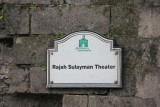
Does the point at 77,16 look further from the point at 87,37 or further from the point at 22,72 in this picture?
the point at 22,72

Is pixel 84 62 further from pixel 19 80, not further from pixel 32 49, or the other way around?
pixel 19 80

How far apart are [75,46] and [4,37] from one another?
3.08 feet

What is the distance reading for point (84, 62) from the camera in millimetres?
2668

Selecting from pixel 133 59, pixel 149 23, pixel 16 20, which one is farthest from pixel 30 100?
pixel 149 23

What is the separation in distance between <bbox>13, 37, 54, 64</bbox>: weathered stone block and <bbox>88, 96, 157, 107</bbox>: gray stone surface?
0.79 m

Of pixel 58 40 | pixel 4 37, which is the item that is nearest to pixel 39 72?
pixel 58 40

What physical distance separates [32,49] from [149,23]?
1.47 m

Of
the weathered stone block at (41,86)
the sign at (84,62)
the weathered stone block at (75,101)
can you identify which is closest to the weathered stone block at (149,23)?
the sign at (84,62)

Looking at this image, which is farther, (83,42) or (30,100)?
(30,100)

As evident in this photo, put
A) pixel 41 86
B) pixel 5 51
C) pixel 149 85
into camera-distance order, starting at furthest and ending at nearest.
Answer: pixel 5 51, pixel 41 86, pixel 149 85

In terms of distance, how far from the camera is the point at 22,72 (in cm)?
283

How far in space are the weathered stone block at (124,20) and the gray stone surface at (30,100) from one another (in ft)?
3.87

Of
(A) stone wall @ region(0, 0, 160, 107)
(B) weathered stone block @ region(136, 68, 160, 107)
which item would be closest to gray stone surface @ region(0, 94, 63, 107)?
(A) stone wall @ region(0, 0, 160, 107)

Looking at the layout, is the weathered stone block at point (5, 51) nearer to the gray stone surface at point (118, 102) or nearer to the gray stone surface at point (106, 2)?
the gray stone surface at point (106, 2)
